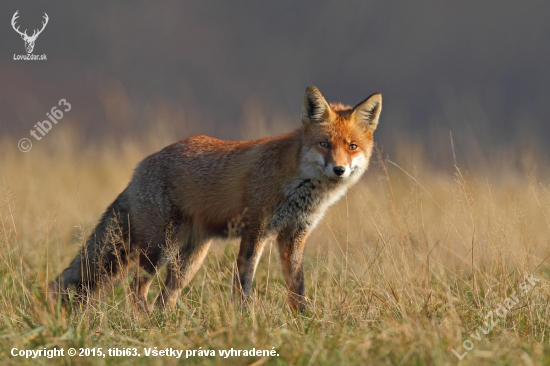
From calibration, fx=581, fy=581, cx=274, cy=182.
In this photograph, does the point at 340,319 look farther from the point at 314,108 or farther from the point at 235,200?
the point at 314,108

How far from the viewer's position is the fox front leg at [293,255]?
Result: 5.14m

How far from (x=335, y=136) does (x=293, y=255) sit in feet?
3.75

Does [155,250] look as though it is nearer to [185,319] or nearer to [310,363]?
[185,319]

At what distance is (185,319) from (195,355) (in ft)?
3.02

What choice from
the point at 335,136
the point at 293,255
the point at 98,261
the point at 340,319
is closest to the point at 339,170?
the point at 335,136

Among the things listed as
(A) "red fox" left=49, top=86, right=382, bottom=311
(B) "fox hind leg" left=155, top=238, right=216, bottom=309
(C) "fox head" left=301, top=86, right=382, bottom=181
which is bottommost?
(B) "fox hind leg" left=155, top=238, right=216, bottom=309

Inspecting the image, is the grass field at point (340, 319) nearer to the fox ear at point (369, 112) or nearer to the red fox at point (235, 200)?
the red fox at point (235, 200)

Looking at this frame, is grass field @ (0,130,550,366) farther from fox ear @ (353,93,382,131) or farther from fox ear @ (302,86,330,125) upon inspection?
fox ear @ (302,86,330,125)

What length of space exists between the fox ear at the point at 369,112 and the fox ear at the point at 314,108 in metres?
0.27

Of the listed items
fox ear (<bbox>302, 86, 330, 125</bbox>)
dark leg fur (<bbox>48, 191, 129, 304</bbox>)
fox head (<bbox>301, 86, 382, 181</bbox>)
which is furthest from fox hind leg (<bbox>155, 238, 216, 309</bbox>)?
fox ear (<bbox>302, 86, 330, 125</bbox>)

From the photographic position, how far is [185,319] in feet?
13.3

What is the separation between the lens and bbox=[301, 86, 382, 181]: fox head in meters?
4.82

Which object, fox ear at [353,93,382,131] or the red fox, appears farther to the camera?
fox ear at [353,93,382,131]

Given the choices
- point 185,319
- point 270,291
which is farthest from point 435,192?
point 185,319
